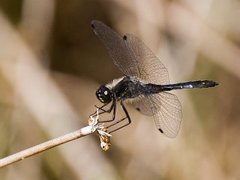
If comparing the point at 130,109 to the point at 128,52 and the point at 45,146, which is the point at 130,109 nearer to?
the point at 128,52

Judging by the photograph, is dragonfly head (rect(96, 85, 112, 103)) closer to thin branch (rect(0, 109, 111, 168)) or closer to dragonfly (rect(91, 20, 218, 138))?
dragonfly (rect(91, 20, 218, 138))

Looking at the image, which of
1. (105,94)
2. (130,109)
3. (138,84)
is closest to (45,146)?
(105,94)

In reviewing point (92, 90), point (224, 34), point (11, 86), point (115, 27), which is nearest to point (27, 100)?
point (11, 86)

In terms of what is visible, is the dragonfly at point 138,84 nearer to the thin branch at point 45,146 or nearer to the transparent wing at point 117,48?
the transparent wing at point 117,48

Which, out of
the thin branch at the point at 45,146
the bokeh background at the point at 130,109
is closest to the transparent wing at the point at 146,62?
the bokeh background at the point at 130,109

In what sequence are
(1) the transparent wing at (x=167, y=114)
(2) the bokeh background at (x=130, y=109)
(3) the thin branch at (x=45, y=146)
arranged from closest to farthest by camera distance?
(3) the thin branch at (x=45, y=146)
(1) the transparent wing at (x=167, y=114)
(2) the bokeh background at (x=130, y=109)

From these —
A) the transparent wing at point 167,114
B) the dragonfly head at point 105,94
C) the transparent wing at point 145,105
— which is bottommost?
the transparent wing at point 167,114
